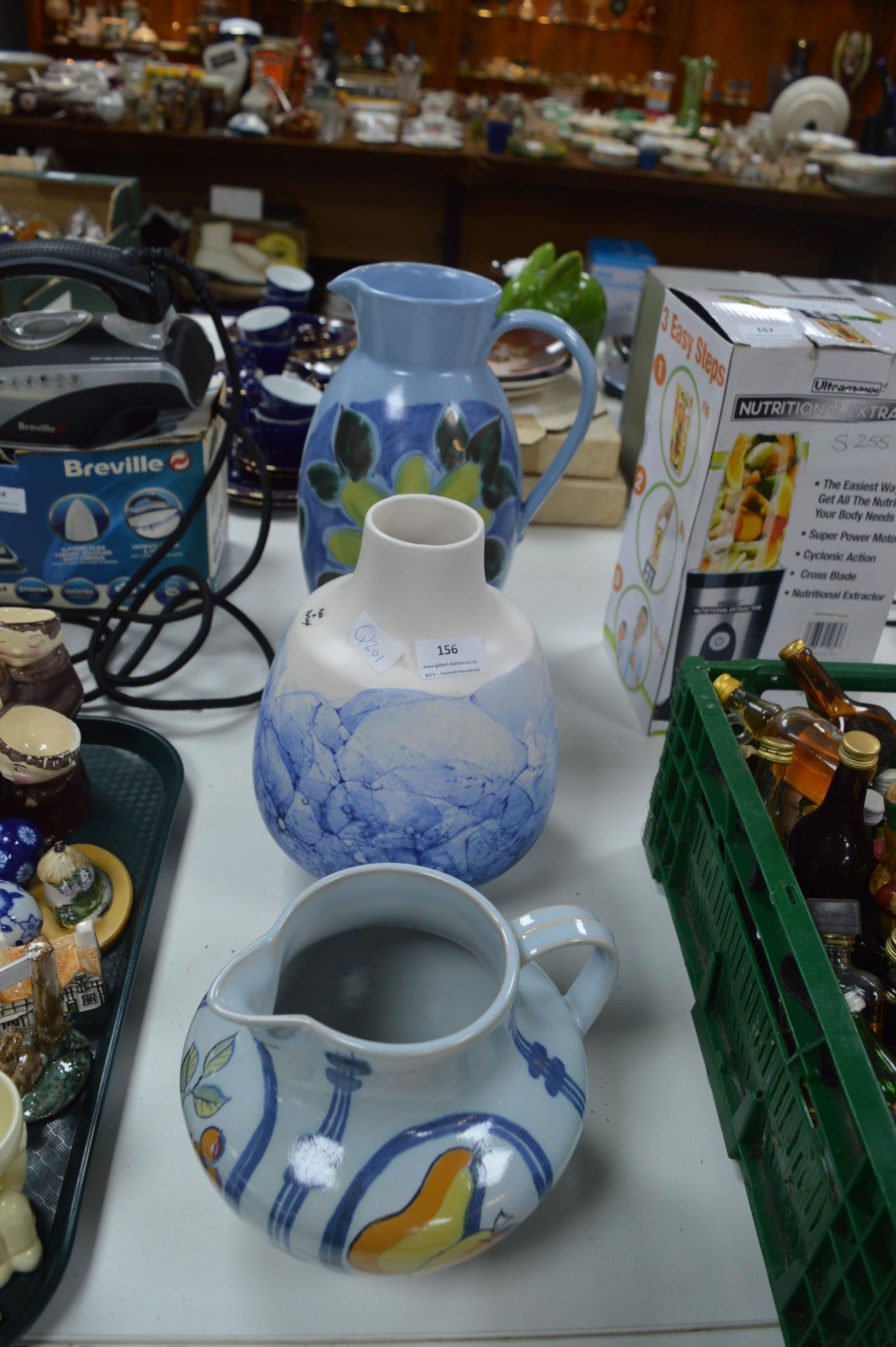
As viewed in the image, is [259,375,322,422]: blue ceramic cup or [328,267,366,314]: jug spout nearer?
[328,267,366,314]: jug spout

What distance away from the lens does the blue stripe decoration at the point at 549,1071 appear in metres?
0.42

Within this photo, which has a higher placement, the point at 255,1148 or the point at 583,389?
the point at 583,389

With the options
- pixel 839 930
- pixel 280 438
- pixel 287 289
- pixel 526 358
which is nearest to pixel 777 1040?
pixel 839 930

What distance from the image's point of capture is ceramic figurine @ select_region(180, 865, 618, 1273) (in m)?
0.37

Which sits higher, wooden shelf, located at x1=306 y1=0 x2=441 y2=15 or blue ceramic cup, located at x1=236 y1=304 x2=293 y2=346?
wooden shelf, located at x1=306 y1=0 x2=441 y2=15

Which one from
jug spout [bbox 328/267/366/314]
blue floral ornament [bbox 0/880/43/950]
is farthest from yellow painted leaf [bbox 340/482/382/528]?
blue floral ornament [bbox 0/880/43/950]

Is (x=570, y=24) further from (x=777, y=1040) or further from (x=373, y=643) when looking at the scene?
(x=777, y=1040)

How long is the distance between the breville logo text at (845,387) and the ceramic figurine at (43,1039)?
0.55m

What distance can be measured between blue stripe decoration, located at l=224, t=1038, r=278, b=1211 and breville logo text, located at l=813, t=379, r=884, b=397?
0.53 m

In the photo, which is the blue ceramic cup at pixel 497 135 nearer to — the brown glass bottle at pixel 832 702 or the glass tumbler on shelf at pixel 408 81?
the glass tumbler on shelf at pixel 408 81

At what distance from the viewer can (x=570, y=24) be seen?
142 inches

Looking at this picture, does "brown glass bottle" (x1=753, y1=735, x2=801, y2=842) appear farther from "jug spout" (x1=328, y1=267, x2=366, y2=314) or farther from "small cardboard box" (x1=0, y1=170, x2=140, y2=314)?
"small cardboard box" (x1=0, y1=170, x2=140, y2=314)

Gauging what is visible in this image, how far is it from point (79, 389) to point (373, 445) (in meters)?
0.25

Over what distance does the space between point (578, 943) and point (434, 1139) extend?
97 millimetres
